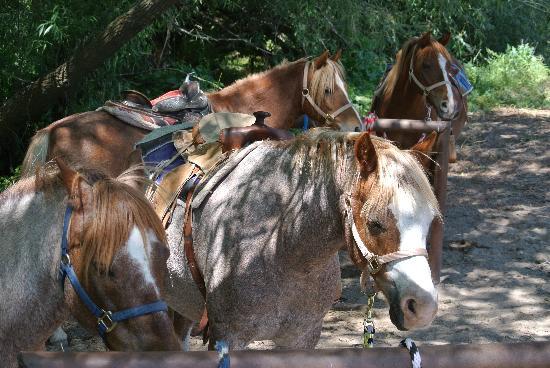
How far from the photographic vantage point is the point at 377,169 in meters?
2.66

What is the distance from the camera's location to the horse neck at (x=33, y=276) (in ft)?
7.75

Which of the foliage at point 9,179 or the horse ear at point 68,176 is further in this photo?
the foliage at point 9,179

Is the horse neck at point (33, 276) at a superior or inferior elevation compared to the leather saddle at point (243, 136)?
inferior

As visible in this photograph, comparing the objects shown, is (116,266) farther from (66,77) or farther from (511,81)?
(511,81)

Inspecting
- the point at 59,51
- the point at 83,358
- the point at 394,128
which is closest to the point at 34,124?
the point at 59,51

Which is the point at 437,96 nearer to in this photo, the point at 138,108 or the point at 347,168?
the point at 138,108

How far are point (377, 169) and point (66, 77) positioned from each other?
505 centimetres

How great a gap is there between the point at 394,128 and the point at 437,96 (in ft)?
2.68

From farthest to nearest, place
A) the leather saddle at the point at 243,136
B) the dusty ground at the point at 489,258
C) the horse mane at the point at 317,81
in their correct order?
1. the horse mane at the point at 317,81
2. the dusty ground at the point at 489,258
3. the leather saddle at the point at 243,136

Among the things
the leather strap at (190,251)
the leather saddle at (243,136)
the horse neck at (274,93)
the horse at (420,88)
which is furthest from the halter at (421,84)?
the leather strap at (190,251)

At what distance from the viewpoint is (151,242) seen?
2324 millimetres

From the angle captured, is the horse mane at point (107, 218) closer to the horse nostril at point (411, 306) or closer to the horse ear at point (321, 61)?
the horse nostril at point (411, 306)

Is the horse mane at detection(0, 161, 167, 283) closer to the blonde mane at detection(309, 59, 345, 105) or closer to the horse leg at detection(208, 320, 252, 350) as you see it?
the horse leg at detection(208, 320, 252, 350)

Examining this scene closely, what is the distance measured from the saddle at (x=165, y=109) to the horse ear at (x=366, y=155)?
8.55 ft
